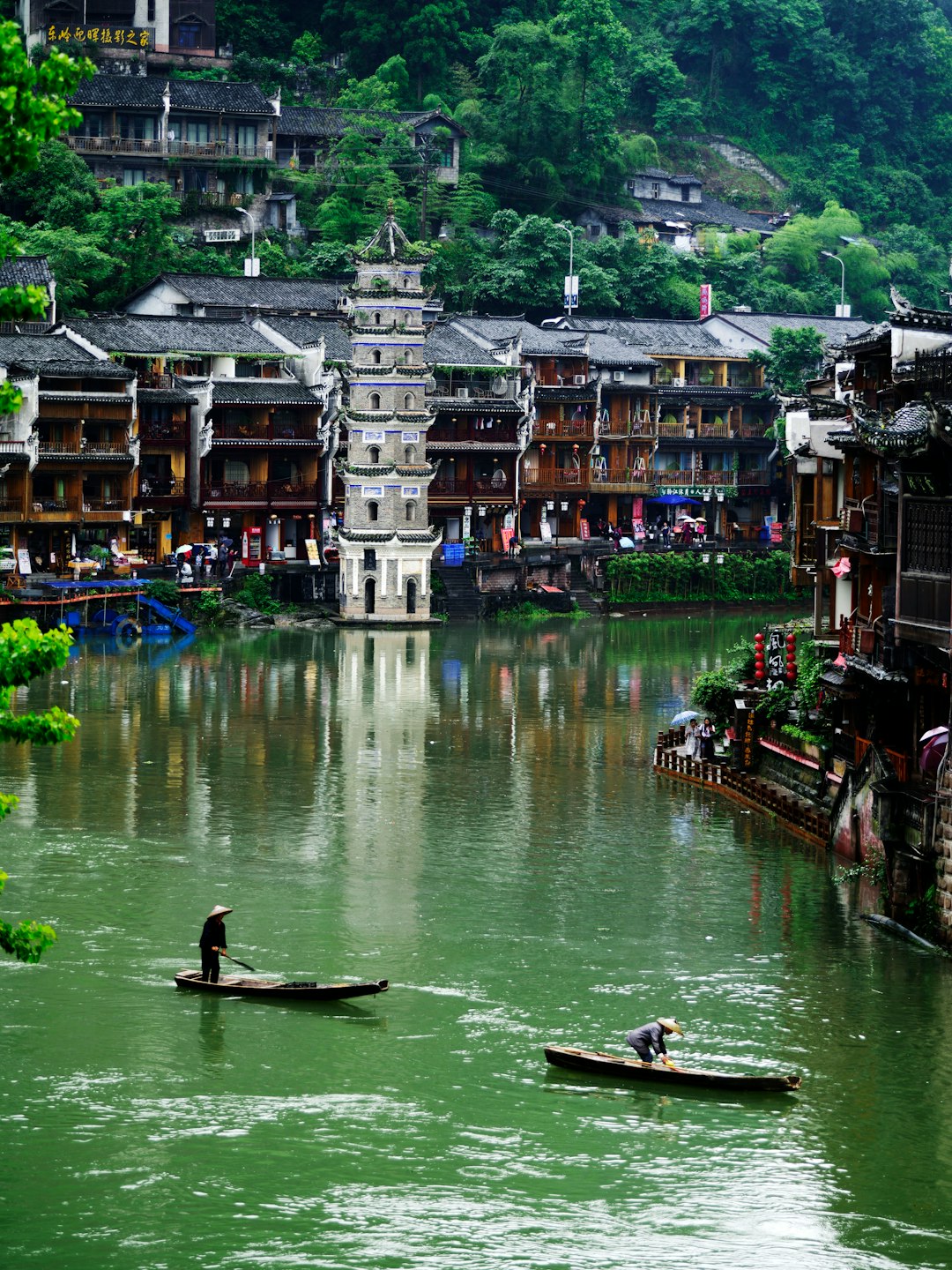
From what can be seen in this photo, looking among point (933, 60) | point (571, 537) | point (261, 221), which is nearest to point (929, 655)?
point (571, 537)

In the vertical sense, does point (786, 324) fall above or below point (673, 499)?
above

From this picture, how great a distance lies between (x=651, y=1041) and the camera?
103 ft

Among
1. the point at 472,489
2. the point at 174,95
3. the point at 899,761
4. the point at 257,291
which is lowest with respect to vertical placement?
the point at 899,761

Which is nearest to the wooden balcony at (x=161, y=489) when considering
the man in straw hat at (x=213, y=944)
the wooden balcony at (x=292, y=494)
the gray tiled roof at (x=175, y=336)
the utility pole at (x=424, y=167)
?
the wooden balcony at (x=292, y=494)

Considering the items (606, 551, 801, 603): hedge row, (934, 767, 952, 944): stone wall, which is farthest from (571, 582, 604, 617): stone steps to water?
(934, 767, 952, 944): stone wall

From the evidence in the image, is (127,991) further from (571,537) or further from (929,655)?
(571,537)

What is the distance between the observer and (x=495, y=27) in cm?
13800

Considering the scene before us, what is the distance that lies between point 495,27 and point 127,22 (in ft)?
80.6

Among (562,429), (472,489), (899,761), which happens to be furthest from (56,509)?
(899,761)

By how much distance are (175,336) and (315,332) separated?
810cm

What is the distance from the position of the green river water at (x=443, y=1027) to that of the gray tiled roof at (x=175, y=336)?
127 feet

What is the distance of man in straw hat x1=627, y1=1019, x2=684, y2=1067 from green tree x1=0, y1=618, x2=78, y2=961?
1151 cm

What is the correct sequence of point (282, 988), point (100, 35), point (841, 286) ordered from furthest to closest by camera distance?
point (841, 286) < point (100, 35) < point (282, 988)

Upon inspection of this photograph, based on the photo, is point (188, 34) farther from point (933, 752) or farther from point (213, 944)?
point (213, 944)
